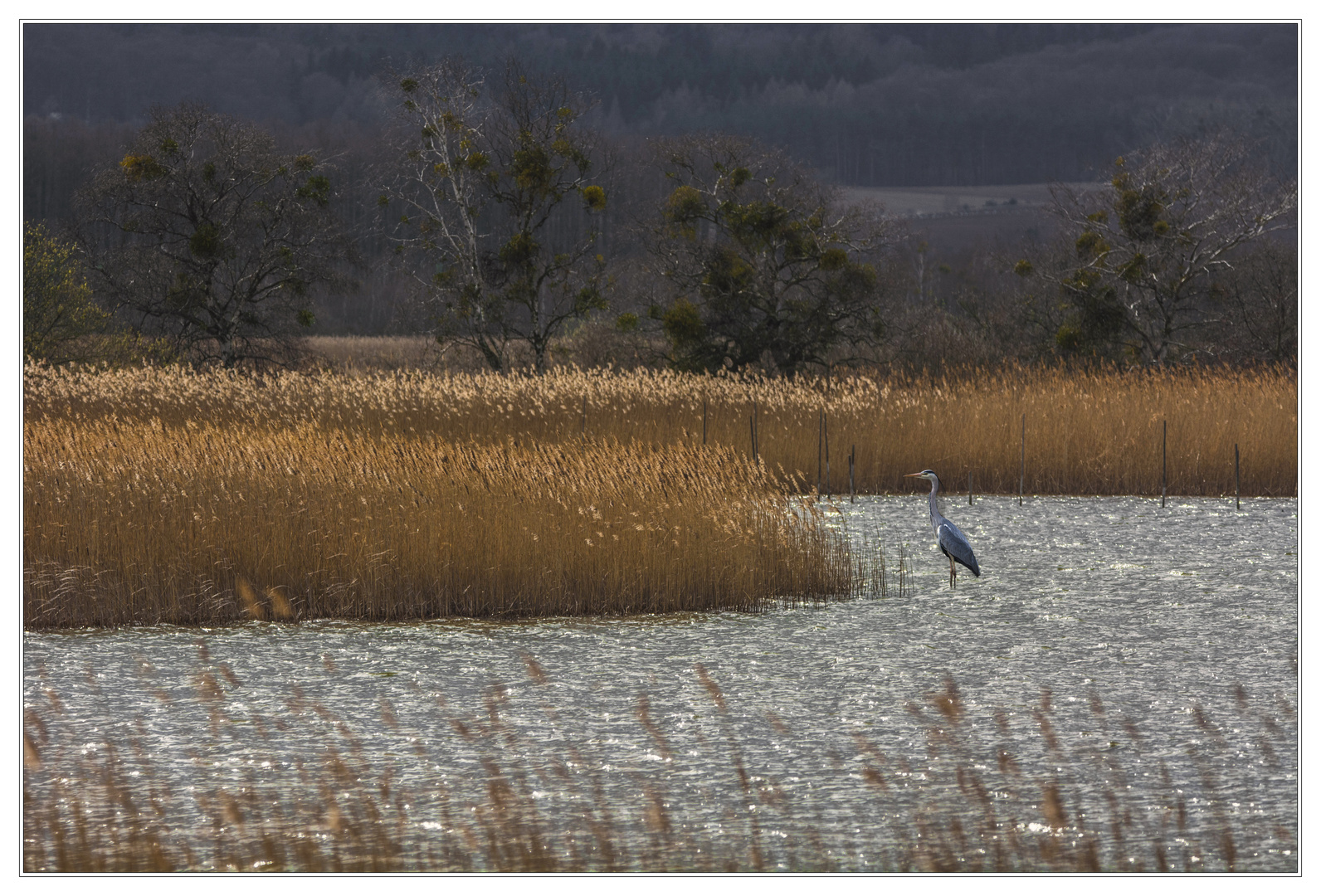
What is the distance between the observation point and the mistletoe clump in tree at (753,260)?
2138 centimetres

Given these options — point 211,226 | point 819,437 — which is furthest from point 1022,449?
point 211,226

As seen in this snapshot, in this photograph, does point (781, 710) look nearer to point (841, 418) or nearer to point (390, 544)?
point (390, 544)

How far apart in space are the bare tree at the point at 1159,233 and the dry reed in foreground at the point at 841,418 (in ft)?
19.8

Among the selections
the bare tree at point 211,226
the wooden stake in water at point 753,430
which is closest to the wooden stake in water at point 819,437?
the wooden stake in water at point 753,430

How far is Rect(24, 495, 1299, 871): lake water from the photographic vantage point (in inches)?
182

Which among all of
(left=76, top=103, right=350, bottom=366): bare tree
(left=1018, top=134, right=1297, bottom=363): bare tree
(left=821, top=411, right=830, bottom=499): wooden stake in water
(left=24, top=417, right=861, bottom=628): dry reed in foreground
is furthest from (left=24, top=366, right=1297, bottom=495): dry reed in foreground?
(left=76, top=103, right=350, bottom=366): bare tree

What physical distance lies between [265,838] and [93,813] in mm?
699

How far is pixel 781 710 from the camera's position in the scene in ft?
19.7

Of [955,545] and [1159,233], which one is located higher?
[1159,233]

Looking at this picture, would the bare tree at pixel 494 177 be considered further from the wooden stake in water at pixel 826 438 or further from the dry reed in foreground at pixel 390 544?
Answer: the dry reed in foreground at pixel 390 544

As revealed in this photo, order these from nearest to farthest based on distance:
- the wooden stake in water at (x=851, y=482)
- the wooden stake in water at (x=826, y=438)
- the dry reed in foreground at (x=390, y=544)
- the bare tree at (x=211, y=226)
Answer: the dry reed in foreground at (x=390, y=544)
the wooden stake in water at (x=851, y=482)
the wooden stake in water at (x=826, y=438)
the bare tree at (x=211, y=226)

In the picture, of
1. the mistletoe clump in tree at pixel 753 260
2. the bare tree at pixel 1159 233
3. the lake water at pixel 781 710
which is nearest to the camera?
the lake water at pixel 781 710

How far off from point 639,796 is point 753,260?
17654 mm

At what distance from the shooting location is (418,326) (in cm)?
4597
